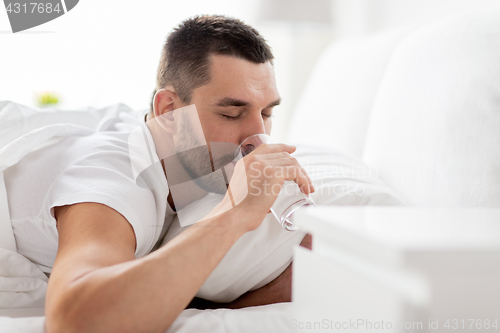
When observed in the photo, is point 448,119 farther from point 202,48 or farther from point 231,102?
point 202,48

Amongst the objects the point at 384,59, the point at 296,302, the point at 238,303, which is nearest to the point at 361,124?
the point at 384,59

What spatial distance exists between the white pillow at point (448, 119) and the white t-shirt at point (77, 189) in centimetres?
55

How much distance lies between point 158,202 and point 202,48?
1.37ft

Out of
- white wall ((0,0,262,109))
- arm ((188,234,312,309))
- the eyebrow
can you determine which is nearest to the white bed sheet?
arm ((188,234,312,309))

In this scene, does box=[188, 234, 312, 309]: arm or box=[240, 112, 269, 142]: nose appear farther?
box=[240, 112, 269, 142]: nose

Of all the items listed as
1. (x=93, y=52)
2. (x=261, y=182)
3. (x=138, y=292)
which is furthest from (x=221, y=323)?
(x=93, y=52)

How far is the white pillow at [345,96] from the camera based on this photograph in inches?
51.1

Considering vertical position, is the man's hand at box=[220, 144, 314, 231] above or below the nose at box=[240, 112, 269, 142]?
below

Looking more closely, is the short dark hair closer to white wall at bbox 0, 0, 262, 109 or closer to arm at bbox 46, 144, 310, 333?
arm at bbox 46, 144, 310, 333

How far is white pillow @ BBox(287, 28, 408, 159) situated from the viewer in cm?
130

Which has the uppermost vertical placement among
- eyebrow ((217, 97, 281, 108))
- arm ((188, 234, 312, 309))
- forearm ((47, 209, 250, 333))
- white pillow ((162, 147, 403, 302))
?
eyebrow ((217, 97, 281, 108))

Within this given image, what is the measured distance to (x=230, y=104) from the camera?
3.08 feet

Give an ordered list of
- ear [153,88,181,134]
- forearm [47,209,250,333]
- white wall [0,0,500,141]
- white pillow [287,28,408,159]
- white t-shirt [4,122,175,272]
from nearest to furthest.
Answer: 1. forearm [47,209,250,333]
2. white t-shirt [4,122,175,272]
3. ear [153,88,181,134]
4. white pillow [287,28,408,159]
5. white wall [0,0,500,141]

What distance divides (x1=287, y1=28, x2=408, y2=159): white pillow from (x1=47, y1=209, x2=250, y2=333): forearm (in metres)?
0.81
